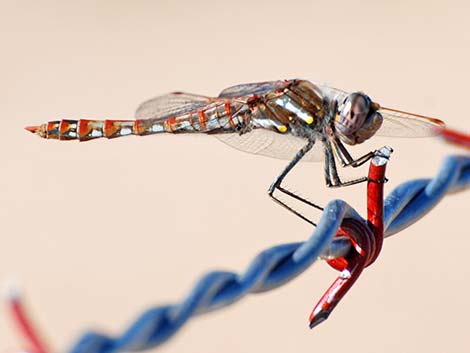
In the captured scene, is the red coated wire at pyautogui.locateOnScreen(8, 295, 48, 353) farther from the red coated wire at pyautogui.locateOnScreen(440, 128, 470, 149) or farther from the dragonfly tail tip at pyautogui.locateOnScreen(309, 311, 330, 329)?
the red coated wire at pyautogui.locateOnScreen(440, 128, 470, 149)

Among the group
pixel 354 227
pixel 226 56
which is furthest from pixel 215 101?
pixel 226 56

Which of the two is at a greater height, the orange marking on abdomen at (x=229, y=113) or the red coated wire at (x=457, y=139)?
the red coated wire at (x=457, y=139)

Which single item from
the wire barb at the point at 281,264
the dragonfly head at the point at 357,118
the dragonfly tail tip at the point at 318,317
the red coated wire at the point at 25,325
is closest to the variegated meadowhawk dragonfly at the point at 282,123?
the dragonfly head at the point at 357,118

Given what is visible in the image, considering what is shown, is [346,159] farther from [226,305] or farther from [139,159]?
[139,159]

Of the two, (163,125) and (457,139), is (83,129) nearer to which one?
(163,125)

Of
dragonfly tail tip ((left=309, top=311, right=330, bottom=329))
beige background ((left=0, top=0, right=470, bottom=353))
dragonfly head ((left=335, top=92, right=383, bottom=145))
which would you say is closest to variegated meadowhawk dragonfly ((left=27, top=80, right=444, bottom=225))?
dragonfly head ((left=335, top=92, right=383, bottom=145))

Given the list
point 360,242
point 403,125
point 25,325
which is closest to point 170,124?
point 403,125

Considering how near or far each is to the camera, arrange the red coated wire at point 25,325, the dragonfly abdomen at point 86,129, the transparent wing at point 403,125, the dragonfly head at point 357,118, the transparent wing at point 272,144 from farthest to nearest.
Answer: the dragonfly abdomen at point 86,129
the transparent wing at point 272,144
the transparent wing at point 403,125
the dragonfly head at point 357,118
the red coated wire at point 25,325

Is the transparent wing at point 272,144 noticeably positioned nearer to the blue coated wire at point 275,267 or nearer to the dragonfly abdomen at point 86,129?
the dragonfly abdomen at point 86,129
